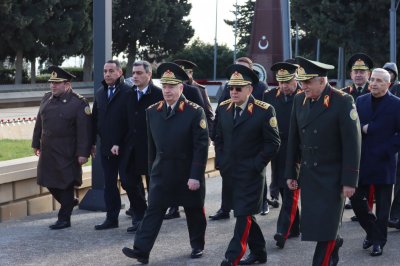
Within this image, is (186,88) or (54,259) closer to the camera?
(54,259)

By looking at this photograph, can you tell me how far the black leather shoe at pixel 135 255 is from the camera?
667 cm

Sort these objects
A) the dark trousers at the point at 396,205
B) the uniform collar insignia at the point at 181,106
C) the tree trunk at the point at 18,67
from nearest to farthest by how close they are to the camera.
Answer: the uniform collar insignia at the point at 181,106 < the dark trousers at the point at 396,205 < the tree trunk at the point at 18,67

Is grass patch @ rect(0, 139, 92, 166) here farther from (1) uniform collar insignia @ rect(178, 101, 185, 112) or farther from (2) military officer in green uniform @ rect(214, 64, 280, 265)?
(2) military officer in green uniform @ rect(214, 64, 280, 265)

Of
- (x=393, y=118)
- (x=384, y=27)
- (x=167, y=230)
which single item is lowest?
(x=167, y=230)

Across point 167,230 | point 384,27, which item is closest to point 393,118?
point 167,230

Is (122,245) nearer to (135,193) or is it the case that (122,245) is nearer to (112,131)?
(135,193)

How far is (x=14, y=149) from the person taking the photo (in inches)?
476

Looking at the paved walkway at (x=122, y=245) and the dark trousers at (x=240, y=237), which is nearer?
the dark trousers at (x=240, y=237)

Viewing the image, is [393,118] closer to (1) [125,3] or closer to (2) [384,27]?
(2) [384,27]

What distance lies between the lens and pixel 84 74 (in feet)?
166

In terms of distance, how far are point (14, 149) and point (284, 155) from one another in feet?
17.3

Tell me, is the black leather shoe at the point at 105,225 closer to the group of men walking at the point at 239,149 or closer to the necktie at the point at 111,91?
the group of men walking at the point at 239,149

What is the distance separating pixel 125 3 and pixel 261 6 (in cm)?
2737

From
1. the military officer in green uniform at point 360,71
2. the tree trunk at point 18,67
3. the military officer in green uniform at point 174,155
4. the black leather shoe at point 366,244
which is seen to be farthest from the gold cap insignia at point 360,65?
the tree trunk at point 18,67
